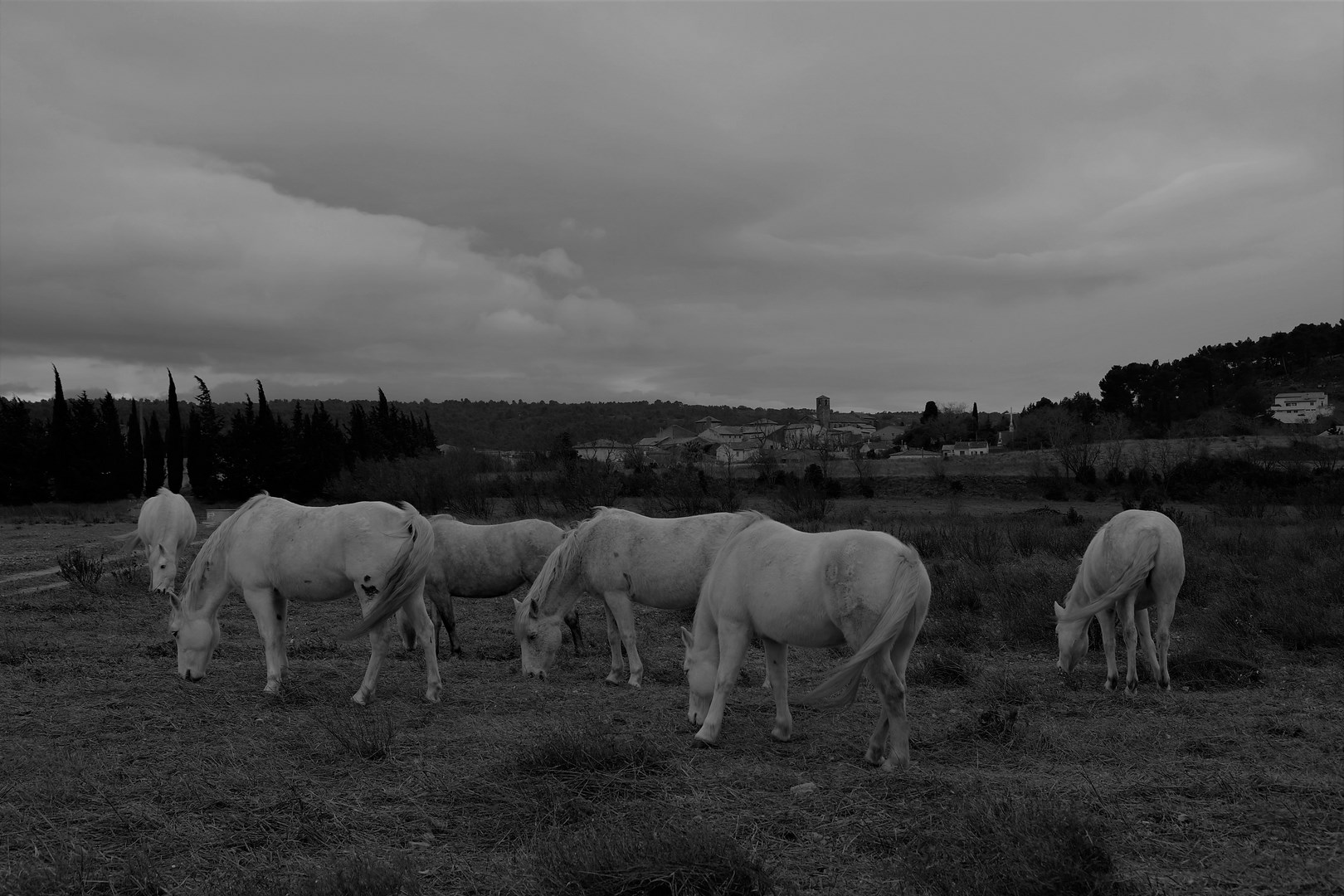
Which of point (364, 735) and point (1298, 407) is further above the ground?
point (1298, 407)

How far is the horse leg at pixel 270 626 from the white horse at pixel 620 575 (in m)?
2.28

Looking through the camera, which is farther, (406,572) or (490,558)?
(490,558)

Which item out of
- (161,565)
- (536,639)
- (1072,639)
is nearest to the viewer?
(536,639)

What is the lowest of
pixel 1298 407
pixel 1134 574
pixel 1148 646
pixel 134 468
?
pixel 1148 646

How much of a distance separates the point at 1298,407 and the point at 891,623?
10120 cm

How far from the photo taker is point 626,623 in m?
9.20

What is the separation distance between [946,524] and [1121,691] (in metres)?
19.4

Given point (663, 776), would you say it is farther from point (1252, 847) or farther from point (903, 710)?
point (1252, 847)

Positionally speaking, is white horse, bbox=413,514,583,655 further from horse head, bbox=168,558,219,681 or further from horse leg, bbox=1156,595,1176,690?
horse leg, bbox=1156,595,1176,690

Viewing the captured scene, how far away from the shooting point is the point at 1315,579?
13.2 meters

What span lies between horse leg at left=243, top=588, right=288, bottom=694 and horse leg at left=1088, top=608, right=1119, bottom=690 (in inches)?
318

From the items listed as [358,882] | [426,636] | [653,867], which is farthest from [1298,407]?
[358,882]

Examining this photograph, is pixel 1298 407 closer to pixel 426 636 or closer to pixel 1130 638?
pixel 1130 638

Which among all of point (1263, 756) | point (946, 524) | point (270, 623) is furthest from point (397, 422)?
point (1263, 756)
